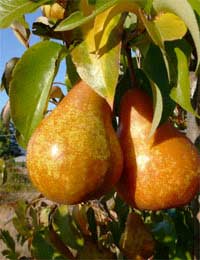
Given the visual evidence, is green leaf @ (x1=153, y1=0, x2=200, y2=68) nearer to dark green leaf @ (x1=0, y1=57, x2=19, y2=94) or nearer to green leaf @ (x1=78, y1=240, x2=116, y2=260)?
dark green leaf @ (x1=0, y1=57, x2=19, y2=94)

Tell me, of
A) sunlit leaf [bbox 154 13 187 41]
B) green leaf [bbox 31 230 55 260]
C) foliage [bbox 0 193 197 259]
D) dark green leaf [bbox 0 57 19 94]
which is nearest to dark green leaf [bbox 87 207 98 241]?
foliage [bbox 0 193 197 259]

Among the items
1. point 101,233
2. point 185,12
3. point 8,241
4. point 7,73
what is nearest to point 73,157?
point 185,12

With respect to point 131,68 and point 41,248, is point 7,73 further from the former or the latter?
point 41,248

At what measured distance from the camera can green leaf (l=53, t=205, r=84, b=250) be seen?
1341mm

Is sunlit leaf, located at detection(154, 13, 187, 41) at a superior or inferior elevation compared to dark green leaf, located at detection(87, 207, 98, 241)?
superior

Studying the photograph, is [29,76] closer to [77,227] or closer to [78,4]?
[78,4]

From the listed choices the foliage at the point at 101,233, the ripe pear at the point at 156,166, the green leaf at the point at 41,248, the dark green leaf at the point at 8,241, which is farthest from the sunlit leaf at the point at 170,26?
the dark green leaf at the point at 8,241

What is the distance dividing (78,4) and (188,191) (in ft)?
0.98

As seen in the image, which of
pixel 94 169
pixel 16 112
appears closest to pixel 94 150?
pixel 94 169

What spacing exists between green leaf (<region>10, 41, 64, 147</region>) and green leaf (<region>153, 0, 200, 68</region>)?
16 centimetres

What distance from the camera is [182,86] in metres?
0.60

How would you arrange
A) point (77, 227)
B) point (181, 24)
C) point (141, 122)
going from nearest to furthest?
point (181, 24), point (141, 122), point (77, 227)

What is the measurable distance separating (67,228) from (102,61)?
879mm

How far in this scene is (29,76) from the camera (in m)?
0.65
